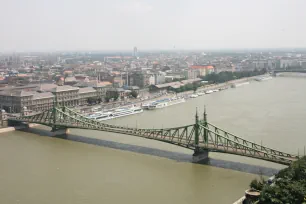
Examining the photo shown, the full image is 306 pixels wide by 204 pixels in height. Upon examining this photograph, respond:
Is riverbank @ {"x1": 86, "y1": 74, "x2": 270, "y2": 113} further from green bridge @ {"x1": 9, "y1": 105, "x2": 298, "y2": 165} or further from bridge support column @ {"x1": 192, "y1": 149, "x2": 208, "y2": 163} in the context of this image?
bridge support column @ {"x1": 192, "y1": 149, "x2": 208, "y2": 163}

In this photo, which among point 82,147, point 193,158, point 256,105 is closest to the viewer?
point 193,158

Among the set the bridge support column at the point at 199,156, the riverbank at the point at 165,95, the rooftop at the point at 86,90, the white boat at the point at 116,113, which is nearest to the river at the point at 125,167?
the bridge support column at the point at 199,156

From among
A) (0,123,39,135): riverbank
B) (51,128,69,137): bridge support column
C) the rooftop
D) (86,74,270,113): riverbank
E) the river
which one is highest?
the rooftop

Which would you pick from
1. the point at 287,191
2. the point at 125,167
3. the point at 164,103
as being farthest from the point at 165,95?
the point at 287,191

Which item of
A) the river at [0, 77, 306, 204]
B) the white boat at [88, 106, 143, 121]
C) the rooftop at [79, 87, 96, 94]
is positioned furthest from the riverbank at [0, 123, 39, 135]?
the rooftop at [79, 87, 96, 94]

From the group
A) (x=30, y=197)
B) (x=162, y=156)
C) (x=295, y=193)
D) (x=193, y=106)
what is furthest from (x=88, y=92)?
(x=295, y=193)

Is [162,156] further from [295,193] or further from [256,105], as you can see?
[256,105]
